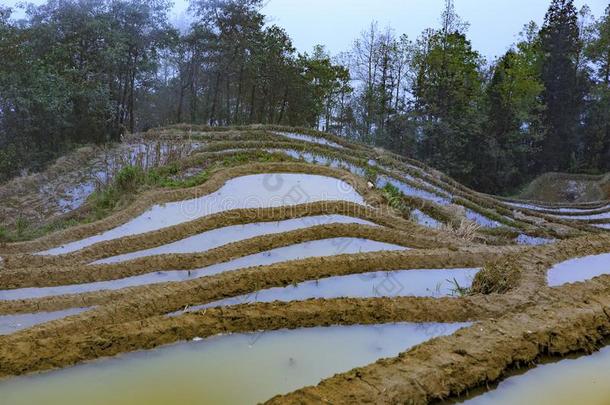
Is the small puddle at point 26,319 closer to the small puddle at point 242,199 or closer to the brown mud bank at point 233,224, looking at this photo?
the brown mud bank at point 233,224

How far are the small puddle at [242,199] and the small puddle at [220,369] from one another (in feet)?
15.4

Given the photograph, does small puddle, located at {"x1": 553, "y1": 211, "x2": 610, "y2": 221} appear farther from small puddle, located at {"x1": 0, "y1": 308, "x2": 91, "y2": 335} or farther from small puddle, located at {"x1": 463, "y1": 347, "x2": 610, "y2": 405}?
small puddle, located at {"x1": 0, "y1": 308, "x2": 91, "y2": 335}

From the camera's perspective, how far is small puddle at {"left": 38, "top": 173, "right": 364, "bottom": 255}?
9539 millimetres

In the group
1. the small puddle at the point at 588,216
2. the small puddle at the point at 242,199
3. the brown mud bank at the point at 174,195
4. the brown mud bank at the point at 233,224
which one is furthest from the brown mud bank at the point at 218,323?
the small puddle at the point at 588,216

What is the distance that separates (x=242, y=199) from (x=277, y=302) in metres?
5.65

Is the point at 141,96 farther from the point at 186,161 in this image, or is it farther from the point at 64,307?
the point at 64,307

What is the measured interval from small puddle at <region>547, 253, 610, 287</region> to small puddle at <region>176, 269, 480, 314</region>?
1129 millimetres

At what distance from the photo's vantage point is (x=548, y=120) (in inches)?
1340

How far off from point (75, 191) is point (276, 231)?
23.3 ft

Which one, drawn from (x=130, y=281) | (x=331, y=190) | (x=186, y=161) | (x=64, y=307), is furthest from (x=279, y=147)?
(x=64, y=307)

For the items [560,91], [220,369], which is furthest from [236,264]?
[560,91]

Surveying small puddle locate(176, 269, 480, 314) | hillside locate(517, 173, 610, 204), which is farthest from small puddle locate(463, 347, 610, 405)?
hillside locate(517, 173, 610, 204)

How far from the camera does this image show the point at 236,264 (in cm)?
802

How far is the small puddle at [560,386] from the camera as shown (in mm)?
4320
